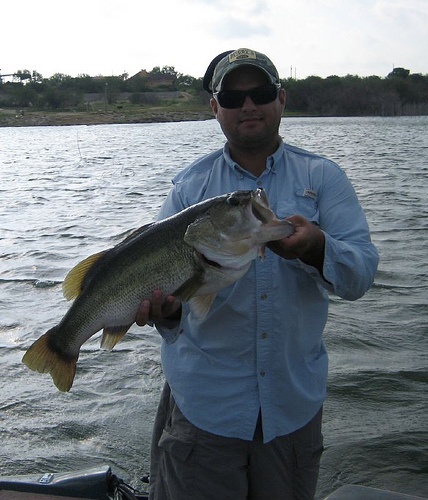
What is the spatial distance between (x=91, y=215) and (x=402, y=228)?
798 centimetres

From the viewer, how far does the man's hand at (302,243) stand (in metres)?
2.71

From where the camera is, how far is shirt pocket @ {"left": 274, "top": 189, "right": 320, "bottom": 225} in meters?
3.14

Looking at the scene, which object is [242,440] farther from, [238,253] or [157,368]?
[157,368]

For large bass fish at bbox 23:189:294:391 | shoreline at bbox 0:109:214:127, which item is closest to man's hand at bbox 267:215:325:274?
large bass fish at bbox 23:189:294:391

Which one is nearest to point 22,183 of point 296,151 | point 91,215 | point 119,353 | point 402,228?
point 91,215

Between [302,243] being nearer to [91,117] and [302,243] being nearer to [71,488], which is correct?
[71,488]

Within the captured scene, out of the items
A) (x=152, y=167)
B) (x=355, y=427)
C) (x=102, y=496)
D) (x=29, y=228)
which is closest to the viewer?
(x=102, y=496)

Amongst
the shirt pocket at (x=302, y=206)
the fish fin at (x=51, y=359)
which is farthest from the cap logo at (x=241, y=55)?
the fish fin at (x=51, y=359)

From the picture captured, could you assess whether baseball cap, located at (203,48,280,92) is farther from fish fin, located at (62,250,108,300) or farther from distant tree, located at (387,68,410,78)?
distant tree, located at (387,68,410,78)

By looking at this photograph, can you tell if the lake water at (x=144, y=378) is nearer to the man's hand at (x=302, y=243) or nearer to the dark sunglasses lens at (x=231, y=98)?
the man's hand at (x=302, y=243)

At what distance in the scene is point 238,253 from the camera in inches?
113

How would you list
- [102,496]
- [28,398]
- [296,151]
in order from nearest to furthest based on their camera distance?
[296,151], [102,496], [28,398]

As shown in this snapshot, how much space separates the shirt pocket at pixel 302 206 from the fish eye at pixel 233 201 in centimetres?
34

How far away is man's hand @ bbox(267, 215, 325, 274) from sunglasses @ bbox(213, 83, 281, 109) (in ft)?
2.64
